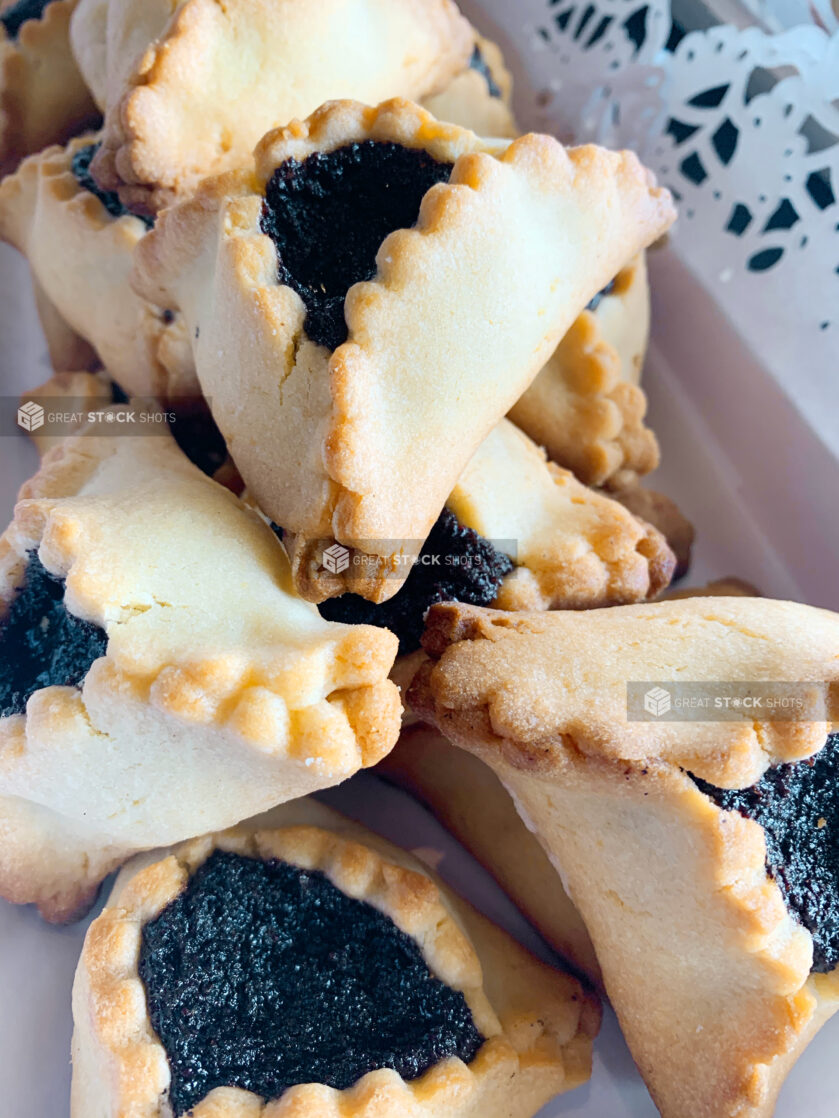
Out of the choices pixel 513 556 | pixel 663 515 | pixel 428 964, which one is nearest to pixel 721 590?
pixel 663 515

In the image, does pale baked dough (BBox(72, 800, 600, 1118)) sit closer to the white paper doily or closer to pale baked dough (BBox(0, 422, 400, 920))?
pale baked dough (BBox(0, 422, 400, 920))

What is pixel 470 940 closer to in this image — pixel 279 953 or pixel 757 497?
pixel 279 953

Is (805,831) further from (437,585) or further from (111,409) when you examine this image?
(111,409)

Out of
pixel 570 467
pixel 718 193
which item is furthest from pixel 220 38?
pixel 718 193

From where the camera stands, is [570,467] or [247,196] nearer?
[247,196]

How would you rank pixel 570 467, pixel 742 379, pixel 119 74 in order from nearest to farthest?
pixel 119 74, pixel 570 467, pixel 742 379

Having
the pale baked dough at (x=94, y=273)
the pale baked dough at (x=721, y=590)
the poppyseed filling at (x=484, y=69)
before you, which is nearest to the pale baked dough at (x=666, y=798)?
the pale baked dough at (x=721, y=590)

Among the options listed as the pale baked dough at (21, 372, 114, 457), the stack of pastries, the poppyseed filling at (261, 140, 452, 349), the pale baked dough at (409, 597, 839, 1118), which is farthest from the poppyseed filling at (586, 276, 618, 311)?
the pale baked dough at (21, 372, 114, 457)

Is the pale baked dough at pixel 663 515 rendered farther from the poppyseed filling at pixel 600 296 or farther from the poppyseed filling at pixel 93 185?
the poppyseed filling at pixel 93 185
